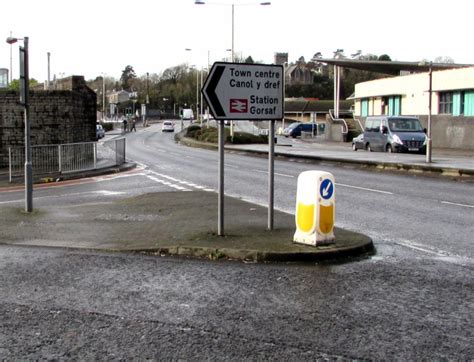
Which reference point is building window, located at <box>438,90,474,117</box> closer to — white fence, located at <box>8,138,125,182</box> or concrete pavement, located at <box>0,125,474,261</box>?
white fence, located at <box>8,138,125,182</box>

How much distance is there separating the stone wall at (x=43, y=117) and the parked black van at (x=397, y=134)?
624 inches

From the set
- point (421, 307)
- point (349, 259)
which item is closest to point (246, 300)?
point (421, 307)

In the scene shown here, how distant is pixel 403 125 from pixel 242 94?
24.7 m

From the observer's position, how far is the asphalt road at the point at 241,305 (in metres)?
4.42

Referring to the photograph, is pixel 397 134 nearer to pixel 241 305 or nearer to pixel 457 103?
pixel 457 103

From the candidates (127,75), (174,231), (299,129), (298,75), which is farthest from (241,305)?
(127,75)

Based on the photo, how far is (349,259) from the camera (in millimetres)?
7457

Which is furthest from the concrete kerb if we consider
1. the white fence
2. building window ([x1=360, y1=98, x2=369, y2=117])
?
building window ([x1=360, y1=98, x2=369, y2=117])

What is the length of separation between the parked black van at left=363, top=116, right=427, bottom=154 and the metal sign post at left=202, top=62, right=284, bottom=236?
2317cm

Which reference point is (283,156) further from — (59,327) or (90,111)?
(59,327)

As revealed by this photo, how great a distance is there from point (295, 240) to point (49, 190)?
39.9ft

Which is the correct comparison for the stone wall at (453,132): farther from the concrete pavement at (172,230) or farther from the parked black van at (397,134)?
the concrete pavement at (172,230)

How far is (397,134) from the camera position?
30.8 m

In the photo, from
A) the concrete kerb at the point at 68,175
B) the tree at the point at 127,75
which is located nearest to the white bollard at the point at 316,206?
the concrete kerb at the point at 68,175
